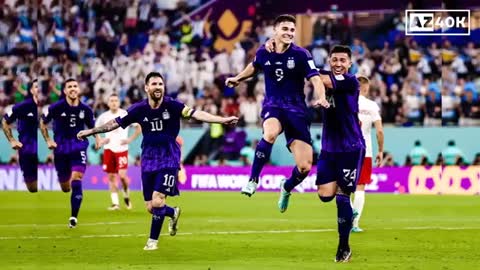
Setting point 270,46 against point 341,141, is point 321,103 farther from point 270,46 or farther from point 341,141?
point 270,46

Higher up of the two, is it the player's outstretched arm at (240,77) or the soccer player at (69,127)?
the player's outstretched arm at (240,77)

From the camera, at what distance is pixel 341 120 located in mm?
13805

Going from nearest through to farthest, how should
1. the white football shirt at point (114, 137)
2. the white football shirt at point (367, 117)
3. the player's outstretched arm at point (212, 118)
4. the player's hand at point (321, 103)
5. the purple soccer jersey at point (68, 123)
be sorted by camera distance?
1. the player's hand at point (321, 103)
2. the player's outstretched arm at point (212, 118)
3. the white football shirt at point (367, 117)
4. the purple soccer jersey at point (68, 123)
5. the white football shirt at point (114, 137)

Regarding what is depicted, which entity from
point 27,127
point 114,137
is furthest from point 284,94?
point 114,137

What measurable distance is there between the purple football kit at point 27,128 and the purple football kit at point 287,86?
960 cm

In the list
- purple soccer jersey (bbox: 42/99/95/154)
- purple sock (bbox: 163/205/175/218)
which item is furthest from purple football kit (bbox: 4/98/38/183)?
purple sock (bbox: 163/205/175/218)

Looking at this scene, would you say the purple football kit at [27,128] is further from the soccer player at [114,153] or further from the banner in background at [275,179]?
the banner in background at [275,179]

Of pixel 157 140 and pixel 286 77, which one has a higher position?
pixel 286 77

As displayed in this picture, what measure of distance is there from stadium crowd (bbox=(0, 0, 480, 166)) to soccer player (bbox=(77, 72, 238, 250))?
759 inches

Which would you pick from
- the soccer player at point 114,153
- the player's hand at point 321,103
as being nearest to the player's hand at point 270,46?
the player's hand at point 321,103

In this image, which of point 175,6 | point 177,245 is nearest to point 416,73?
point 175,6

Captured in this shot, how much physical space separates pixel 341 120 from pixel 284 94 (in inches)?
62.3

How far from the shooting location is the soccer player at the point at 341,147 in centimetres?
1373

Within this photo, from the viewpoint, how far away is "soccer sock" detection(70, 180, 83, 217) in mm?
20069
